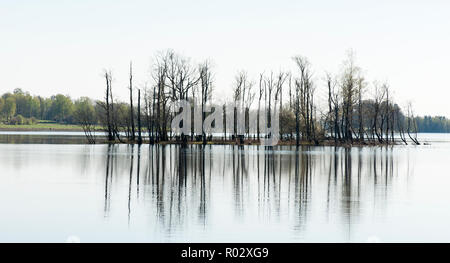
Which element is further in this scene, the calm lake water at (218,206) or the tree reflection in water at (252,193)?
the tree reflection in water at (252,193)

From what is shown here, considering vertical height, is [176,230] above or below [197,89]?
below

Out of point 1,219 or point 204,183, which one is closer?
point 1,219

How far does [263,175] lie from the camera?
28.1 m

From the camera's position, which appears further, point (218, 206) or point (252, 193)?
point (252, 193)

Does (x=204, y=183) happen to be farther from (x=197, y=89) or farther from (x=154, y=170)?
(x=197, y=89)

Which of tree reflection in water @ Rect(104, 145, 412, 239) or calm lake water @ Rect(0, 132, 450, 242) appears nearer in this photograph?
calm lake water @ Rect(0, 132, 450, 242)

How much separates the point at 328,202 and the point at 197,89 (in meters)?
64.6

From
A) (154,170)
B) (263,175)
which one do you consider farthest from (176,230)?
(154,170)
